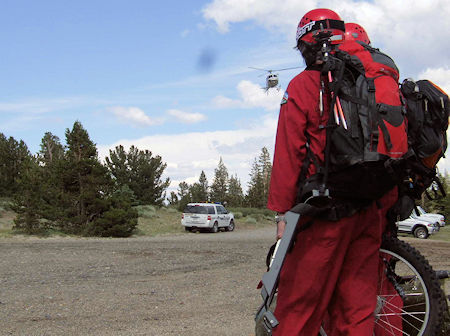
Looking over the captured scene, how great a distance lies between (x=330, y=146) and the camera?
2.59 metres

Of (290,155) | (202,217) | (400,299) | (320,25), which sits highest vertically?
(320,25)

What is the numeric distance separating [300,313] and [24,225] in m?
18.4

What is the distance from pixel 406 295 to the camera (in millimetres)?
3117

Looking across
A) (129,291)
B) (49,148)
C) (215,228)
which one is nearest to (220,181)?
(49,148)

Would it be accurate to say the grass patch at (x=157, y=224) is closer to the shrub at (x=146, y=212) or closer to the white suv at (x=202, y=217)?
the shrub at (x=146, y=212)

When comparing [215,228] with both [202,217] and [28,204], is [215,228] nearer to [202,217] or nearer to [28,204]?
[202,217]

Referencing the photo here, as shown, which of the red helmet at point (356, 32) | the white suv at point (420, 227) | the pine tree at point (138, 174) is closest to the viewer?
the red helmet at point (356, 32)

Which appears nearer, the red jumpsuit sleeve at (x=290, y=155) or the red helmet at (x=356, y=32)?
the red jumpsuit sleeve at (x=290, y=155)

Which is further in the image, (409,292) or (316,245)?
(409,292)

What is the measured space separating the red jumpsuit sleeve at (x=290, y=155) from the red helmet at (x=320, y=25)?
389 millimetres

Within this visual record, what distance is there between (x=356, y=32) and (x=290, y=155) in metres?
1.29

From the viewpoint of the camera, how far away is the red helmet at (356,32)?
11.1 feet

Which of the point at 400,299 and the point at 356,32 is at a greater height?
the point at 356,32

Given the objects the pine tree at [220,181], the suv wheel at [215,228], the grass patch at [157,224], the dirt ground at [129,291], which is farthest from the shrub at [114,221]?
the pine tree at [220,181]
